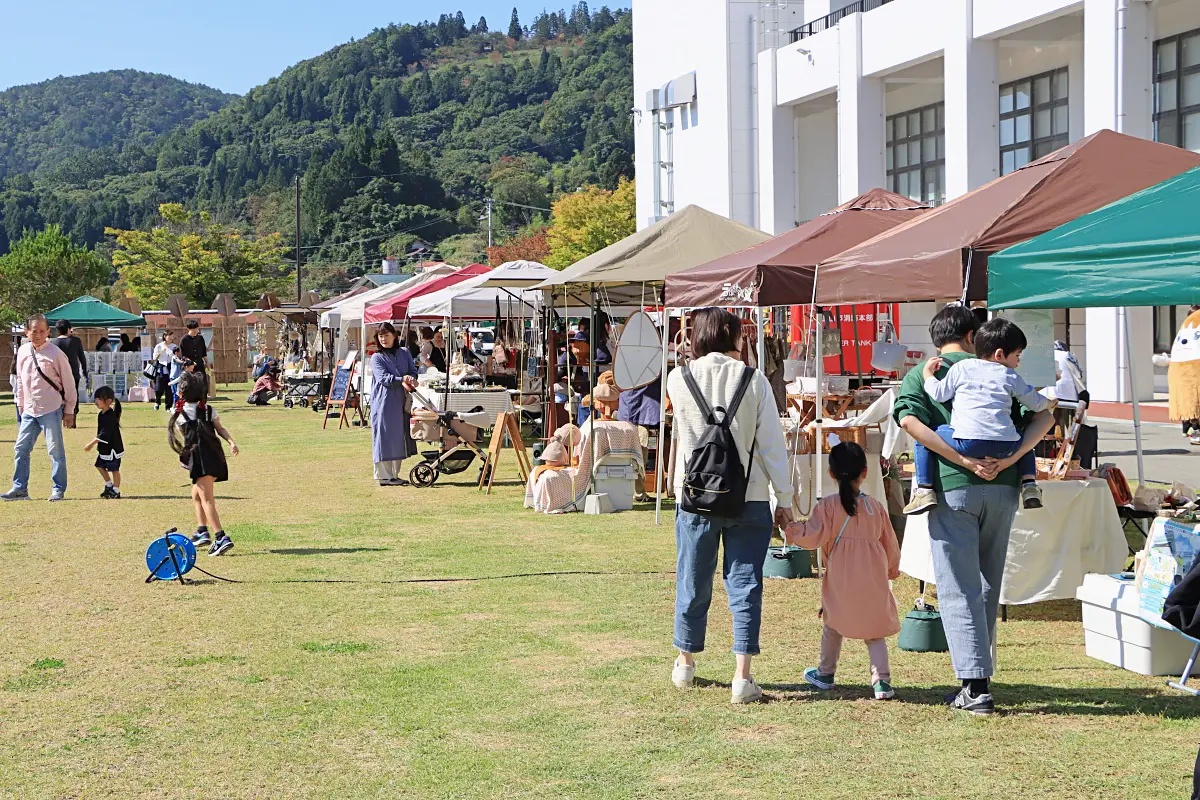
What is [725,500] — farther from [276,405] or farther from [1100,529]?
[276,405]

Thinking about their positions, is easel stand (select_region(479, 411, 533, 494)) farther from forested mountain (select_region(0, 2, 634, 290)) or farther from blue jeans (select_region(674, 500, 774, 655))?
forested mountain (select_region(0, 2, 634, 290))

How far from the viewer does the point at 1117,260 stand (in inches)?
235

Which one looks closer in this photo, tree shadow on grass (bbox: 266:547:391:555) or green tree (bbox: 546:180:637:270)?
tree shadow on grass (bbox: 266:547:391:555)

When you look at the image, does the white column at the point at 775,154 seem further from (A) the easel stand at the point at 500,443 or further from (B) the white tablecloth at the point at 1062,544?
(B) the white tablecloth at the point at 1062,544

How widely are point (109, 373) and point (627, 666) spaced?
1221 inches

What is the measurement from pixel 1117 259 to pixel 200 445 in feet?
22.8

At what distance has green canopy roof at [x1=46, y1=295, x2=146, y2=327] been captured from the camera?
32.8 m

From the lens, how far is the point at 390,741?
5.61 metres

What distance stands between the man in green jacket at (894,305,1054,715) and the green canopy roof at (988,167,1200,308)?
0.71 meters

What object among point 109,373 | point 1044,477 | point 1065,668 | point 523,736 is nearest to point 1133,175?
point 1044,477

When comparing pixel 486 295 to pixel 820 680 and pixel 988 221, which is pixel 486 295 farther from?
pixel 820 680

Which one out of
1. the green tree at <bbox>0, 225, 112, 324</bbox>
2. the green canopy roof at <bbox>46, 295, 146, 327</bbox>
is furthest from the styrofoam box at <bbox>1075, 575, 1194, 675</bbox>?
the green tree at <bbox>0, 225, 112, 324</bbox>

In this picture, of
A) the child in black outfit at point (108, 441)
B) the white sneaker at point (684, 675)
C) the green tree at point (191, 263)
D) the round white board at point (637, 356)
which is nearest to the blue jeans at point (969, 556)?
the white sneaker at point (684, 675)

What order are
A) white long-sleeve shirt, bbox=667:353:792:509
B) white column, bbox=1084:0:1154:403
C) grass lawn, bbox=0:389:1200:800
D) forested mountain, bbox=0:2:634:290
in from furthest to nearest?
forested mountain, bbox=0:2:634:290 < white column, bbox=1084:0:1154:403 < white long-sleeve shirt, bbox=667:353:792:509 < grass lawn, bbox=0:389:1200:800
